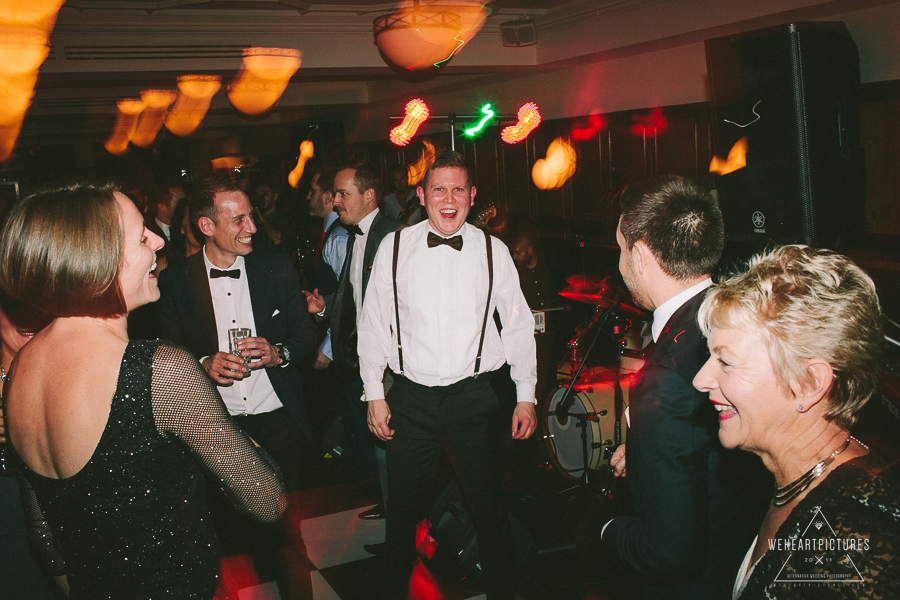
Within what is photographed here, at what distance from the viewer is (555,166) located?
663cm

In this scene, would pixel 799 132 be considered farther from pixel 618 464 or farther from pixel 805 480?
pixel 805 480

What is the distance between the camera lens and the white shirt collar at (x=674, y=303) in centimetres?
148

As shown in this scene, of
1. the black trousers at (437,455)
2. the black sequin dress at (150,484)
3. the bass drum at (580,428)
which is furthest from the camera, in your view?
the bass drum at (580,428)

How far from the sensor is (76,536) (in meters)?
1.17

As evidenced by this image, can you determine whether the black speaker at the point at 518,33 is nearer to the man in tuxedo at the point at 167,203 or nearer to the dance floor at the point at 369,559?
the man in tuxedo at the point at 167,203

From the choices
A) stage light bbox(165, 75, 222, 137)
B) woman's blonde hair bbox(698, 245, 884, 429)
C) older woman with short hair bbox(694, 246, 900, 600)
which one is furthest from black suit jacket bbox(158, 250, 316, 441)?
stage light bbox(165, 75, 222, 137)

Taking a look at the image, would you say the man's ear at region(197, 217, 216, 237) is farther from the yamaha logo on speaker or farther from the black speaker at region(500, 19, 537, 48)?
the black speaker at region(500, 19, 537, 48)

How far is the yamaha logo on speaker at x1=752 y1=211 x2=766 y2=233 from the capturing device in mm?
2496

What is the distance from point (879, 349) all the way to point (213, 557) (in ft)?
4.48

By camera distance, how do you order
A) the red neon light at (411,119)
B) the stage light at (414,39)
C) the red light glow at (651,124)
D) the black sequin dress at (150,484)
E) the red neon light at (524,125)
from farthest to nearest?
the red neon light at (524,125) < the red neon light at (411,119) < the red light glow at (651,124) < the stage light at (414,39) < the black sequin dress at (150,484)

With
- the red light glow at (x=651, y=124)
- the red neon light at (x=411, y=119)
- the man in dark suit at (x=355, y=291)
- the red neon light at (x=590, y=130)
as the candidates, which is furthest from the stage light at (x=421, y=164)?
the man in dark suit at (x=355, y=291)

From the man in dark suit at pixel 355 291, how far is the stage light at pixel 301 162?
861cm

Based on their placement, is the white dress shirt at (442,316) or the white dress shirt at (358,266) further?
the white dress shirt at (358,266)

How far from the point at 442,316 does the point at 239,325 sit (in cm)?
83
